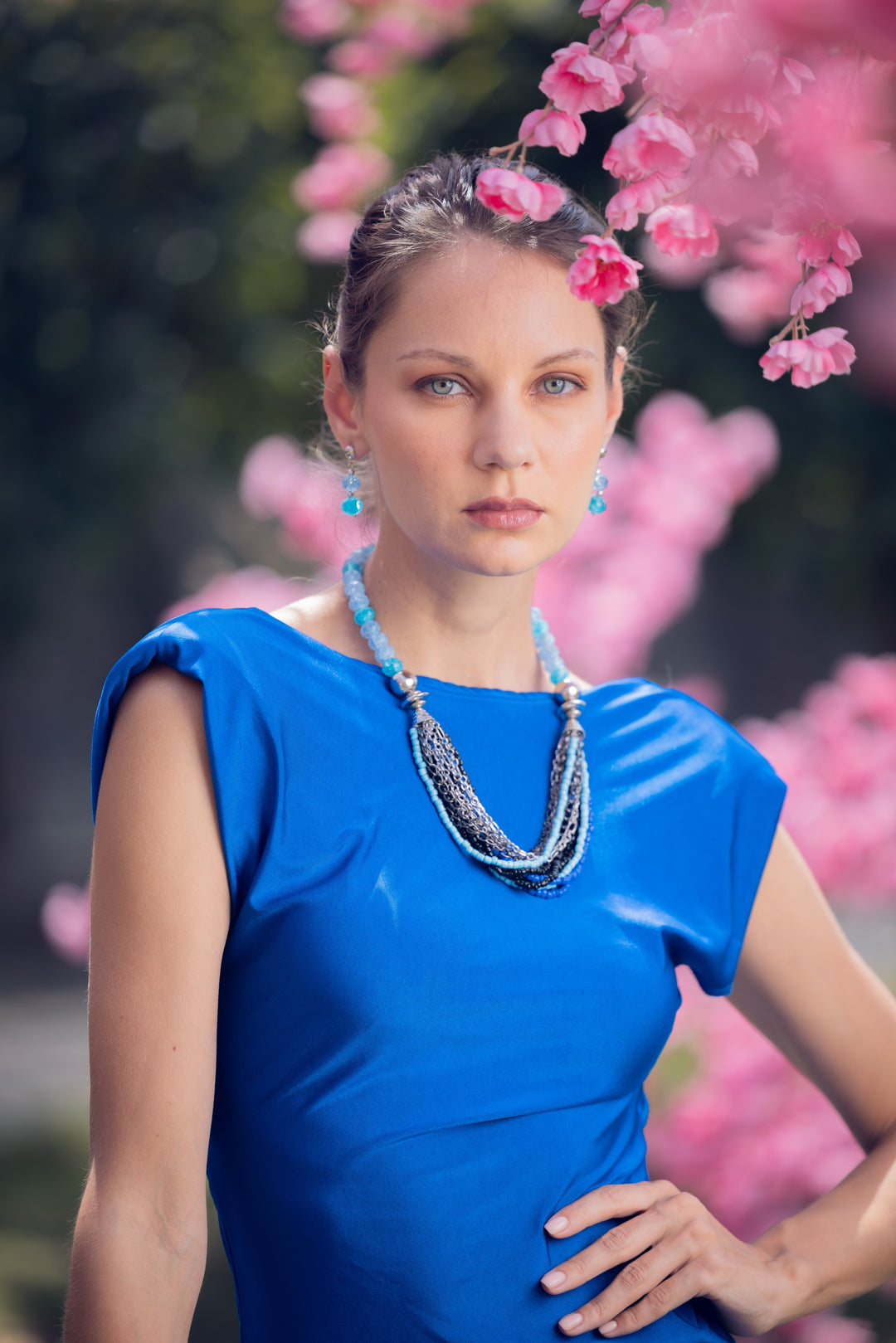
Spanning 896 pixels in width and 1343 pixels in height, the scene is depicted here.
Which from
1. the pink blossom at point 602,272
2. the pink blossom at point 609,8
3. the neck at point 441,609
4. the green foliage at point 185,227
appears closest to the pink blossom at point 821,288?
the pink blossom at point 602,272

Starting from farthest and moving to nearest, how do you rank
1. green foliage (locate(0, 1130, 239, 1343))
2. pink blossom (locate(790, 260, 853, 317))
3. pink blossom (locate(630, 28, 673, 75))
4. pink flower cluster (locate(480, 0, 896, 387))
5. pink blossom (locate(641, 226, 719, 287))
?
green foliage (locate(0, 1130, 239, 1343))
pink blossom (locate(641, 226, 719, 287))
pink blossom (locate(790, 260, 853, 317))
pink blossom (locate(630, 28, 673, 75))
pink flower cluster (locate(480, 0, 896, 387))

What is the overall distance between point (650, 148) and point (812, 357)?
0.23 metres

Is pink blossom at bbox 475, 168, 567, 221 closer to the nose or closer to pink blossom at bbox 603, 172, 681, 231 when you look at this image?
pink blossom at bbox 603, 172, 681, 231

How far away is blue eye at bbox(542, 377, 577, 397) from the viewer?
4.79ft

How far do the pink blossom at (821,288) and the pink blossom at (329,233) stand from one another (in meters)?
2.17

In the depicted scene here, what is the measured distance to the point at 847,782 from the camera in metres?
2.95

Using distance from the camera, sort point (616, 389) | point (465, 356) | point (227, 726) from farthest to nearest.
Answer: point (616, 389) < point (465, 356) < point (227, 726)

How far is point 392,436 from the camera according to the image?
4.71 feet

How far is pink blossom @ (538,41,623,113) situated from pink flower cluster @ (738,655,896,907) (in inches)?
86.0

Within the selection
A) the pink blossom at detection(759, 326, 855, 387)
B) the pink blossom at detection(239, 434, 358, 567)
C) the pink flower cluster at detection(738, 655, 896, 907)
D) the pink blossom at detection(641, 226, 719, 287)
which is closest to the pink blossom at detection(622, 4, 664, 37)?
the pink blossom at detection(759, 326, 855, 387)

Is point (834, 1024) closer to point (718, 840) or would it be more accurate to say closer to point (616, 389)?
point (718, 840)

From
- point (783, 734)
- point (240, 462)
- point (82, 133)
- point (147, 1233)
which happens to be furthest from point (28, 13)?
point (147, 1233)

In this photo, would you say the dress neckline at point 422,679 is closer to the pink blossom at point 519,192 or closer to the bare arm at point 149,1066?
the bare arm at point 149,1066

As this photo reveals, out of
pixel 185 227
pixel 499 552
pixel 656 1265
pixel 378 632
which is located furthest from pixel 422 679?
pixel 185 227
